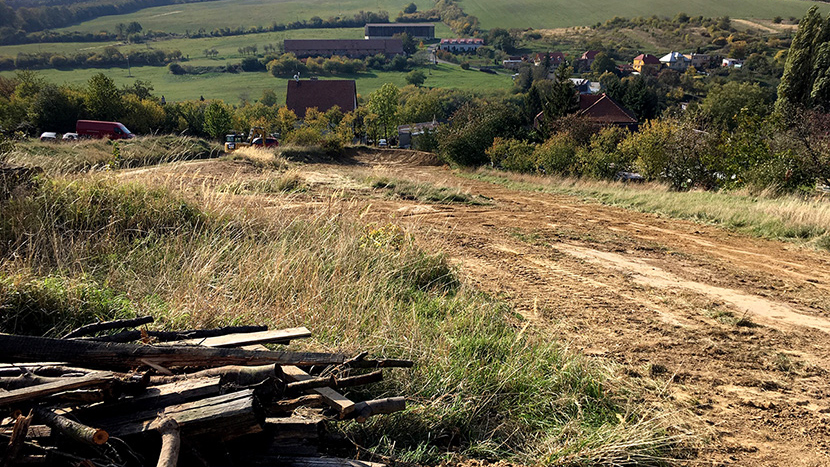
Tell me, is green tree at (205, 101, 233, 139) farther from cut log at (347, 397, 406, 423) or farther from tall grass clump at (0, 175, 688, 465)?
cut log at (347, 397, 406, 423)

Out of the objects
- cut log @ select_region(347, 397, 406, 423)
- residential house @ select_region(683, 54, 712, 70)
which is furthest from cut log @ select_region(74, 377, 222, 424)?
residential house @ select_region(683, 54, 712, 70)

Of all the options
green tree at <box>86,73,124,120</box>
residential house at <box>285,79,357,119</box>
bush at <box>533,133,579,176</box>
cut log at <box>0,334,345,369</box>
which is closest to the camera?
cut log at <box>0,334,345,369</box>

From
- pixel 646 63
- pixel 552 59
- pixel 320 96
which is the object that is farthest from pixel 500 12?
pixel 320 96

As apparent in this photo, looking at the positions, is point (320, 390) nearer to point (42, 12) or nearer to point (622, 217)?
point (622, 217)

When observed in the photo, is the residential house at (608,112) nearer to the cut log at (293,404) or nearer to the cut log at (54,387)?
the cut log at (293,404)

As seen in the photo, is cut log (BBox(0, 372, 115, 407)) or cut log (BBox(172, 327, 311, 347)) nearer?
cut log (BBox(0, 372, 115, 407))

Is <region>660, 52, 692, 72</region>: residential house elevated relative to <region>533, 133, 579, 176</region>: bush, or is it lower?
elevated

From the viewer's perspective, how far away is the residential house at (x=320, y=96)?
78188mm

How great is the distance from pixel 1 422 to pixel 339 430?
5.24ft

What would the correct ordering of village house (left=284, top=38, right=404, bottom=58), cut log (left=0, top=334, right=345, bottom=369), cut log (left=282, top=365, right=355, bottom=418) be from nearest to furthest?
cut log (left=0, top=334, right=345, bottom=369), cut log (left=282, top=365, right=355, bottom=418), village house (left=284, top=38, right=404, bottom=58)

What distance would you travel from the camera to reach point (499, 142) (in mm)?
29422

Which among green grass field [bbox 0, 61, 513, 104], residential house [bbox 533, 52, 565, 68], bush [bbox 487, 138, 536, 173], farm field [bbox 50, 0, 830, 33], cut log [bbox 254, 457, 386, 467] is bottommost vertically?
bush [bbox 487, 138, 536, 173]

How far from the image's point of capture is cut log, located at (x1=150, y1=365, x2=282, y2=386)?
8.24 feet

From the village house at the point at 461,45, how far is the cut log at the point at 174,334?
14159 cm
